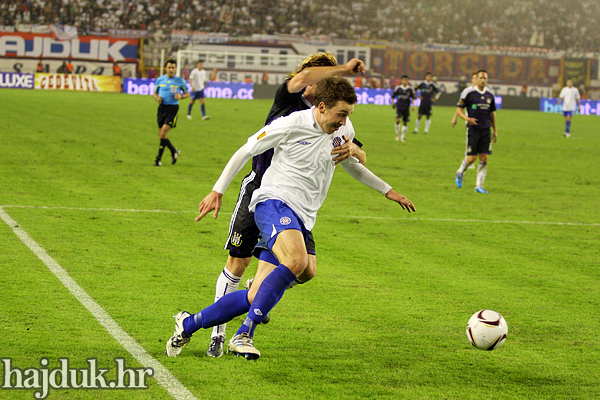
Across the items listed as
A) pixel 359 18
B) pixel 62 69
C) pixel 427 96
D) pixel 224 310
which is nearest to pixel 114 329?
pixel 224 310

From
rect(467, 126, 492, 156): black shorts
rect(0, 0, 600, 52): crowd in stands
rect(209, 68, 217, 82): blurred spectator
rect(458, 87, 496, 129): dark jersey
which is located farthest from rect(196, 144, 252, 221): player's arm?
rect(0, 0, 600, 52): crowd in stands

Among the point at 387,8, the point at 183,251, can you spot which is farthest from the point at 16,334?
the point at 387,8

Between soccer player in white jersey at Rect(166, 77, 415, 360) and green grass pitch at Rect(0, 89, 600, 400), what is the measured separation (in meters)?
0.41

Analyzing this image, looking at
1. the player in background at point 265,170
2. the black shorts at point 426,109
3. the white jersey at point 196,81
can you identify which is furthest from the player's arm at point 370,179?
the white jersey at point 196,81

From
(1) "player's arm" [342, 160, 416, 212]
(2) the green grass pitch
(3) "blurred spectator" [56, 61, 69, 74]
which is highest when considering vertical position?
(3) "blurred spectator" [56, 61, 69, 74]

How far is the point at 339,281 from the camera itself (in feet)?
23.1

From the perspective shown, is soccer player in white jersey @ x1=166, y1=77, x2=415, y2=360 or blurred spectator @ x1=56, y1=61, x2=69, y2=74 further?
blurred spectator @ x1=56, y1=61, x2=69, y2=74

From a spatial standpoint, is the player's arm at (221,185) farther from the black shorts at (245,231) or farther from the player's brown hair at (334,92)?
the player's brown hair at (334,92)

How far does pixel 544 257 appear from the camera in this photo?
28.3 ft

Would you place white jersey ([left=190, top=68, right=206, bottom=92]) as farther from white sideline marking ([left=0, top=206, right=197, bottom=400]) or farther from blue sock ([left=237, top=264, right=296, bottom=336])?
blue sock ([left=237, top=264, right=296, bottom=336])

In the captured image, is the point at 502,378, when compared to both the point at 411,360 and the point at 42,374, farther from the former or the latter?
the point at 42,374

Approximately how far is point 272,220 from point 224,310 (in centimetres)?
63

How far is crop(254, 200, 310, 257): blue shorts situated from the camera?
436 centimetres

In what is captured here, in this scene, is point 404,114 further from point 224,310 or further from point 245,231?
point 224,310
